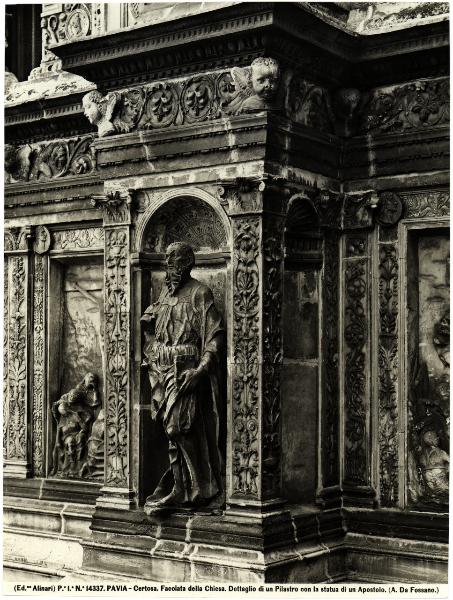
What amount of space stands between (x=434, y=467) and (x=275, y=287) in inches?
77.0

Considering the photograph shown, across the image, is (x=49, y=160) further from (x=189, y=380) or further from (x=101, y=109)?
(x=189, y=380)

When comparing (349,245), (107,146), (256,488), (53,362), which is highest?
(107,146)

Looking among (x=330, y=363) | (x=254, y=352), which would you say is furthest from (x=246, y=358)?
(x=330, y=363)

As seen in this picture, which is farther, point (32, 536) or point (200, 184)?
point (32, 536)

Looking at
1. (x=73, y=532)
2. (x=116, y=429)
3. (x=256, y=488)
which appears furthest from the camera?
(x=73, y=532)

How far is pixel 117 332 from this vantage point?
9.13 metres

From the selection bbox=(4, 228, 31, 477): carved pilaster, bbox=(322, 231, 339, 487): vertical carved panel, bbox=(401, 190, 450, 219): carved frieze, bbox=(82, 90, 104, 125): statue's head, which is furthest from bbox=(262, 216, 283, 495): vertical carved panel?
bbox=(4, 228, 31, 477): carved pilaster

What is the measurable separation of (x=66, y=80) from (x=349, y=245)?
3310 mm

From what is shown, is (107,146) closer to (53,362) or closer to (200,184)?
(200,184)

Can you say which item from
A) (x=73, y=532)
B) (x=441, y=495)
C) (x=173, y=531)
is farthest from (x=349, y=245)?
(x=73, y=532)

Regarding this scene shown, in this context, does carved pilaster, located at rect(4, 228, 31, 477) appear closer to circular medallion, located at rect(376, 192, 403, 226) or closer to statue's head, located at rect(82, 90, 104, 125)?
Answer: statue's head, located at rect(82, 90, 104, 125)

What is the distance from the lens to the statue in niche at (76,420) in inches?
409

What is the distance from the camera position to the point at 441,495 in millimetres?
8758

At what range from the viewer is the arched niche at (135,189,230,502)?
893 centimetres
